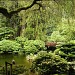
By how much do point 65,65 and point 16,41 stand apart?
12515 mm

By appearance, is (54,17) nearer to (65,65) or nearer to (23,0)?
(23,0)

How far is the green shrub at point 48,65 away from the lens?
13070 mm

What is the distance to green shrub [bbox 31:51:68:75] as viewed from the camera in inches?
515

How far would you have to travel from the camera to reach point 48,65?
13.1 metres

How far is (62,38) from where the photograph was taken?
2761cm

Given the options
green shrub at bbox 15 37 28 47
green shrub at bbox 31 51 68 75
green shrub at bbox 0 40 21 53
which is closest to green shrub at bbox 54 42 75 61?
green shrub at bbox 31 51 68 75

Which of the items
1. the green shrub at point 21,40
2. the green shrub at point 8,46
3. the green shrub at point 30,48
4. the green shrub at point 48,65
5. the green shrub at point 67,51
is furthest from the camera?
the green shrub at point 21,40

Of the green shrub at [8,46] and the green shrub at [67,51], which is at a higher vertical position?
the green shrub at [67,51]

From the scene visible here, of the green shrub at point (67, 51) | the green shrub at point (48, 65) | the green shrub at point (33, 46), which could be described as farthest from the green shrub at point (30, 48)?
the green shrub at point (48, 65)

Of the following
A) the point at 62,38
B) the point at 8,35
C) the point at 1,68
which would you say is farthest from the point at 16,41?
the point at 1,68

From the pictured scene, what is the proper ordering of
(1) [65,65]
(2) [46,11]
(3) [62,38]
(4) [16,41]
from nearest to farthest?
(2) [46,11] → (1) [65,65] → (4) [16,41] → (3) [62,38]

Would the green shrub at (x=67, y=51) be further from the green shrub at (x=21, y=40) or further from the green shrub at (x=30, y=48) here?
the green shrub at (x=21, y=40)

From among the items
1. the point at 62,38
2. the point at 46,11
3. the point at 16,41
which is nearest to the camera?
the point at 46,11

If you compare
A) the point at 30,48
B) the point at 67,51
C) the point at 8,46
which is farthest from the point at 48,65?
the point at 8,46
